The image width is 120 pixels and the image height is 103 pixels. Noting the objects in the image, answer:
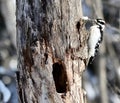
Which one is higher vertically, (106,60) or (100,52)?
(100,52)

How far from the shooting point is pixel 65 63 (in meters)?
2.85

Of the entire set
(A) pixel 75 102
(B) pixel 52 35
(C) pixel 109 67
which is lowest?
(C) pixel 109 67

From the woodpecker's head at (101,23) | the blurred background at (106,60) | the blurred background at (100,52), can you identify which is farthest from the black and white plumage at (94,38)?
the blurred background at (106,60)

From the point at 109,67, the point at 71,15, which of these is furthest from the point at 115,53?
the point at 71,15

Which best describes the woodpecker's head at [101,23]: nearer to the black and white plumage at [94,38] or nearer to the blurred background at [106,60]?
the black and white plumage at [94,38]

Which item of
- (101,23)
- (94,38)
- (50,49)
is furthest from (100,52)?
(50,49)

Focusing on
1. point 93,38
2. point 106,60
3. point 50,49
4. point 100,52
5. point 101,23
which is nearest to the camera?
point 50,49

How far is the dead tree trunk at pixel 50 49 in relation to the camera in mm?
2783

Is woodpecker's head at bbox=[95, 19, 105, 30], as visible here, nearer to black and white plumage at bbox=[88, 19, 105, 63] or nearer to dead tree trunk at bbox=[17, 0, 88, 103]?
black and white plumage at bbox=[88, 19, 105, 63]

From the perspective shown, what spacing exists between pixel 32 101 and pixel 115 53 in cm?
482

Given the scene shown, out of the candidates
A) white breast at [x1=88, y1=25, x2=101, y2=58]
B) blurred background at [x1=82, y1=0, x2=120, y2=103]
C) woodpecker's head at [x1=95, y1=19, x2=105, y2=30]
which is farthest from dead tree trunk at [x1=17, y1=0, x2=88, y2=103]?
blurred background at [x1=82, y1=0, x2=120, y2=103]

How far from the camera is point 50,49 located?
2.81 meters

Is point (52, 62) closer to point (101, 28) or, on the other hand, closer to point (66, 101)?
point (66, 101)

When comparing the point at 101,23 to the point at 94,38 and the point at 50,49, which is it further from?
the point at 50,49
